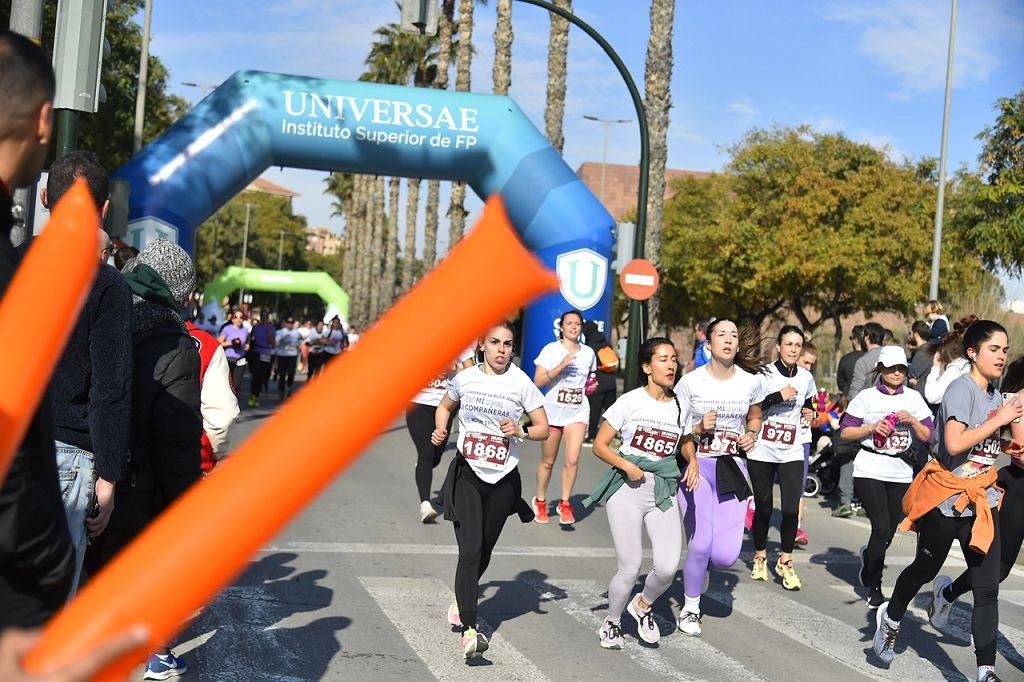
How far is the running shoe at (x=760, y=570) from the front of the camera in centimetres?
890

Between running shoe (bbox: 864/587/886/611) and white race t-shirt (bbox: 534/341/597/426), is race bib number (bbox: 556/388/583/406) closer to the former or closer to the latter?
white race t-shirt (bbox: 534/341/597/426)

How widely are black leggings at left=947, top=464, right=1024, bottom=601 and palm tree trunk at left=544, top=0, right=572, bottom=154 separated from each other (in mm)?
19386

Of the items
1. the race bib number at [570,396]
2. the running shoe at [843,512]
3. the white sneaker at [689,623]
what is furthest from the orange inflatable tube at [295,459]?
the running shoe at [843,512]

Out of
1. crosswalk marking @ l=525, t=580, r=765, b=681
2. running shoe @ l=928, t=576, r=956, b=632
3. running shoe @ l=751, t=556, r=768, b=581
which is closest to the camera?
crosswalk marking @ l=525, t=580, r=765, b=681

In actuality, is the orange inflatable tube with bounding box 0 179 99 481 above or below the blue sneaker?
above

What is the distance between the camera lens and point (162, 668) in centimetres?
550

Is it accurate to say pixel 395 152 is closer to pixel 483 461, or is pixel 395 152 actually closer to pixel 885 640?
pixel 483 461

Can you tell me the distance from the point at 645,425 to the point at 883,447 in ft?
6.57

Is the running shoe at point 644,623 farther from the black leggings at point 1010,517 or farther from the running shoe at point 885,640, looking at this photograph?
the black leggings at point 1010,517

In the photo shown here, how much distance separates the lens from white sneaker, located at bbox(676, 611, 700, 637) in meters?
7.10

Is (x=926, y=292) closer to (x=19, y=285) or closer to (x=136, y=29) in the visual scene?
(x=136, y=29)

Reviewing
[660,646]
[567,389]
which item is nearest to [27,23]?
[660,646]

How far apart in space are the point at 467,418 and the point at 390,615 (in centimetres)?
127

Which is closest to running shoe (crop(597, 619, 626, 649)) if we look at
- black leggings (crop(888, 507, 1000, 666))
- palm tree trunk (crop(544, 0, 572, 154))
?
black leggings (crop(888, 507, 1000, 666))
